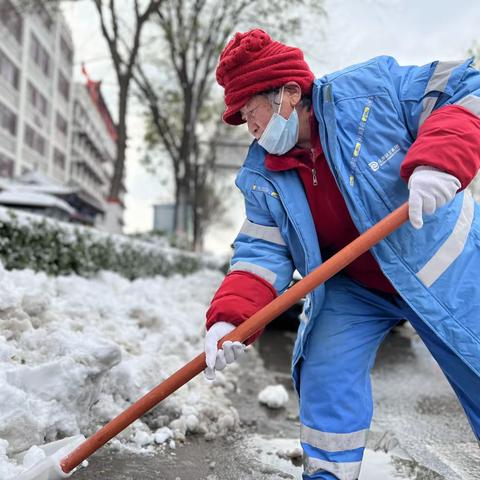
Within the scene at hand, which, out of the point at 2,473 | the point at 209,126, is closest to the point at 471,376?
the point at 2,473

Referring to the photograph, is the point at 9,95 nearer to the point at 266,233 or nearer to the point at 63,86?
the point at 63,86

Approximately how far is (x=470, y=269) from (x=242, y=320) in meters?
0.82

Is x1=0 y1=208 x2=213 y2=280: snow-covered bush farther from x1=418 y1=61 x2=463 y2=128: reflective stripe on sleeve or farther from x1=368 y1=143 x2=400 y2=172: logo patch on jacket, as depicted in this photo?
x1=418 y1=61 x2=463 y2=128: reflective stripe on sleeve

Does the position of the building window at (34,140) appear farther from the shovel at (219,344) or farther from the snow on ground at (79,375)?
the shovel at (219,344)

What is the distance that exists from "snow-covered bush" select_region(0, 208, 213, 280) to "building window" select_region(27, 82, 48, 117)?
29999 millimetres

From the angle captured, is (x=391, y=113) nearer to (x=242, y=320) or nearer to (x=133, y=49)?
(x=242, y=320)

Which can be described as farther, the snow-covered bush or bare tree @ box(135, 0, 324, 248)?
bare tree @ box(135, 0, 324, 248)

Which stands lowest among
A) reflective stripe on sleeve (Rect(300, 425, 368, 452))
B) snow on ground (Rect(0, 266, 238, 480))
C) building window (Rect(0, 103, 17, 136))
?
snow on ground (Rect(0, 266, 238, 480))

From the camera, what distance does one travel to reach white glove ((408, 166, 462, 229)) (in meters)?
1.86

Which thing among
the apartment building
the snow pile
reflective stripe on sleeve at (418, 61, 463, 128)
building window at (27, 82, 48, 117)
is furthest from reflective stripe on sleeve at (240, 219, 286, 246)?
building window at (27, 82, 48, 117)

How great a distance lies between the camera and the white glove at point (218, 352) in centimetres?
205

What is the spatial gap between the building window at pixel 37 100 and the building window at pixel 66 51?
199 inches

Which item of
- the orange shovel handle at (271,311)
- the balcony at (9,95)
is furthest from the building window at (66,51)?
the orange shovel handle at (271,311)

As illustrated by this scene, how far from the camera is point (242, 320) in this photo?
2.14 meters
